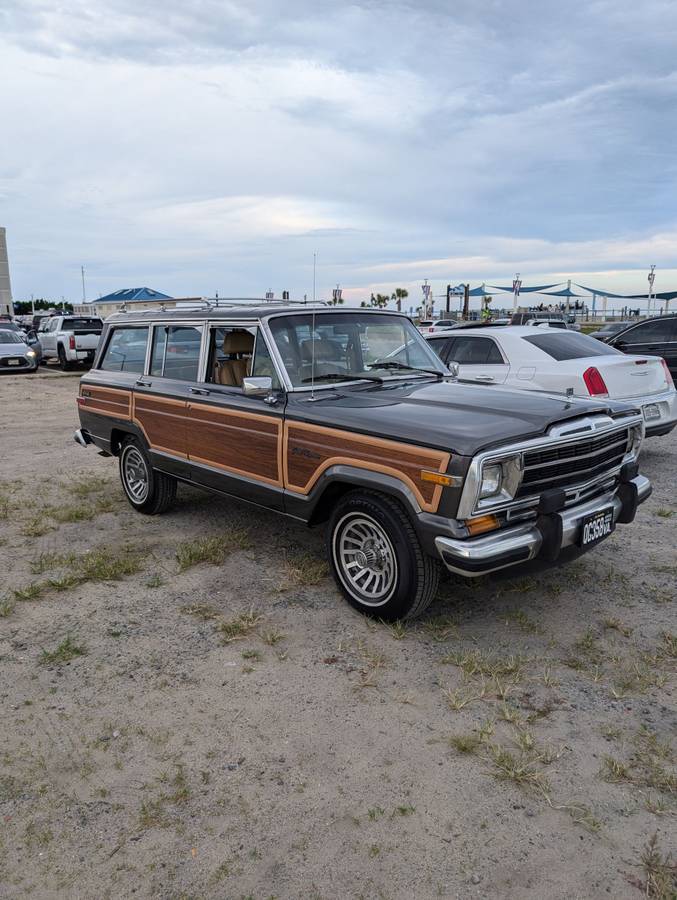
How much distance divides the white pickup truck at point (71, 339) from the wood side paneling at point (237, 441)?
17.8 m

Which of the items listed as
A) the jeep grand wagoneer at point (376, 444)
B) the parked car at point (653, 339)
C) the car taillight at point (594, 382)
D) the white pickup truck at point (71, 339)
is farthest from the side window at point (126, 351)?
the white pickup truck at point (71, 339)

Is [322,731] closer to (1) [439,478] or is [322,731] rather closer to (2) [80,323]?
(1) [439,478]

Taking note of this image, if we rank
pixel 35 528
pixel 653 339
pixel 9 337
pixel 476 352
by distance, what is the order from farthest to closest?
pixel 9 337
pixel 653 339
pixel 476 352
pixel 35 528

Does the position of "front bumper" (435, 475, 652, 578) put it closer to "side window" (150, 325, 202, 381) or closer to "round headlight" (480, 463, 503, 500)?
"round headlight" (480, 463, 503, 500)

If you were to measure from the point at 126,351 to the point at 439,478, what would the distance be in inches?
165

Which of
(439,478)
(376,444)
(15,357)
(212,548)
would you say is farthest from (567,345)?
(15,357)

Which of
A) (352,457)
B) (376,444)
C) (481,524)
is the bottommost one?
(481,524)

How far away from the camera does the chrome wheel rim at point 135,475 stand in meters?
6.51

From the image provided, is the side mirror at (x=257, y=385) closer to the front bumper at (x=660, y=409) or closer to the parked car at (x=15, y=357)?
the front bumper at (x=660, y=409)

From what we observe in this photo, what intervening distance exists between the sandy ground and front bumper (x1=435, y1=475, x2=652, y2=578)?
189mm

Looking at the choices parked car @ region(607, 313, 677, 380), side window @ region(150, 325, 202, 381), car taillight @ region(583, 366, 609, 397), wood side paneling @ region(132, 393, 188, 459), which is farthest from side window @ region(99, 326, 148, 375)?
parked car @ region(607, 313, 677, 380)

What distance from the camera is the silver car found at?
21.6 m

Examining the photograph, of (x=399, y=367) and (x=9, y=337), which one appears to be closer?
(x=399, y=367)

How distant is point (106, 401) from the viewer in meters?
6.71
